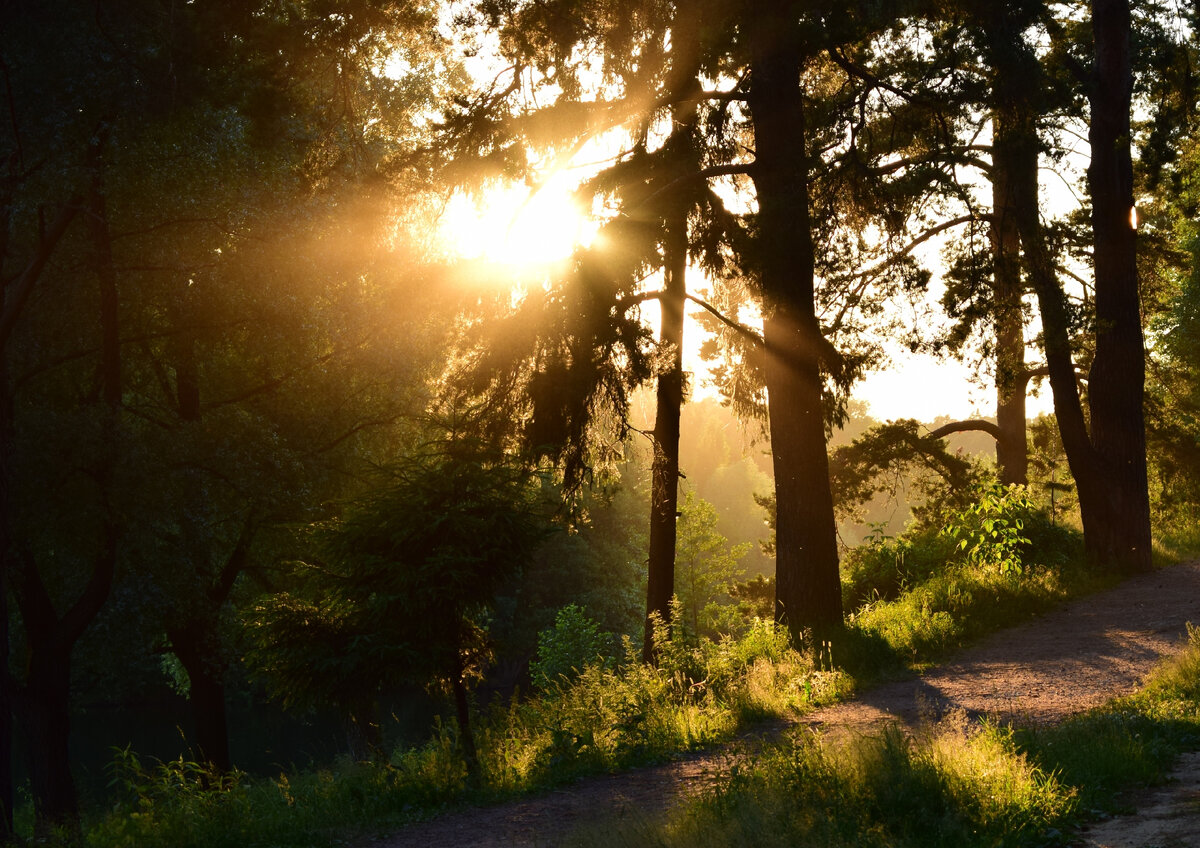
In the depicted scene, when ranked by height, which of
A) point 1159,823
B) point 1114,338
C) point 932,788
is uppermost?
point 1114,338

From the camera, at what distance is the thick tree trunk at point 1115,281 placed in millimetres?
16250

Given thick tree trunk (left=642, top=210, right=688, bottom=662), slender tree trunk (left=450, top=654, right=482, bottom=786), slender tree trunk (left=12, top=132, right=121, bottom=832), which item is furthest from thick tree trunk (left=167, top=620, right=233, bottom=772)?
slender tree trunk (left=450, top=654, right=482, bottom=786)

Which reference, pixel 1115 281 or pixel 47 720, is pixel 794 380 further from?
pixel 47 720

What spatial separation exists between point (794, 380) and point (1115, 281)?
6888 millimetres

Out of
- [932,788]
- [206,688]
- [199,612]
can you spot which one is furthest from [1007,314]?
[206,688]

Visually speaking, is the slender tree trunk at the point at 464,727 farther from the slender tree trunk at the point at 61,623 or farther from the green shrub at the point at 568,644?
the green shrub at the point at 568,644

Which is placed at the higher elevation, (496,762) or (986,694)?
(986,694)

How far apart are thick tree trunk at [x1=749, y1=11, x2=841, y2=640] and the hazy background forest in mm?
53

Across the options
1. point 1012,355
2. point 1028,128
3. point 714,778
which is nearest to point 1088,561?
point 1012,355

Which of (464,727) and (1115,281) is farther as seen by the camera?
(1115,281)

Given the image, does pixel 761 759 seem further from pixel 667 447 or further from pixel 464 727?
pixel 667 447

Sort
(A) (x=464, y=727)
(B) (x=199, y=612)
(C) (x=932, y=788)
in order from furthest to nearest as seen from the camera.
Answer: (B) (x=199, y=612) < (A) (x=464, y=727) < (C) (x=932, y=788)

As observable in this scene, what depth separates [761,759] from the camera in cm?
786

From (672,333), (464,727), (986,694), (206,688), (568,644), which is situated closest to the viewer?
(464,727)
